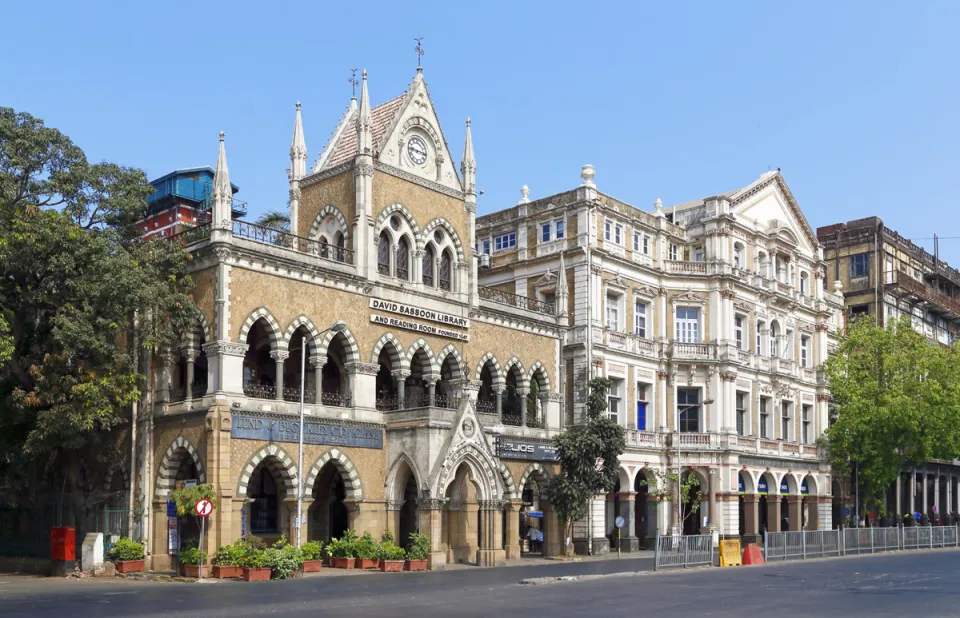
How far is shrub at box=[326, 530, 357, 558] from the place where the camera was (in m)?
37.6

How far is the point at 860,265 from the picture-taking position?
76625 millimetres

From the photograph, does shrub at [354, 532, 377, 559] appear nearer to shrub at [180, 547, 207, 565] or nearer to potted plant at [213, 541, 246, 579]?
potted plant at [213, 541, 246, 579]

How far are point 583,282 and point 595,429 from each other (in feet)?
30.6

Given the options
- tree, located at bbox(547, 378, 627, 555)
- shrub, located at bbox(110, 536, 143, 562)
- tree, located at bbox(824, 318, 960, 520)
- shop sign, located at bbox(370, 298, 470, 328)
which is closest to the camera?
shrub, located at bbox(110, 536, 143, 562)

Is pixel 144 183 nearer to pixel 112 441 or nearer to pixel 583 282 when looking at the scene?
pixel 112 441

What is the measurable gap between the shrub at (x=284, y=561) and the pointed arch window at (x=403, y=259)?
42.3 feet

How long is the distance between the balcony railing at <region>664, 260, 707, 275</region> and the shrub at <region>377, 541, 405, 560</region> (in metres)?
25.1

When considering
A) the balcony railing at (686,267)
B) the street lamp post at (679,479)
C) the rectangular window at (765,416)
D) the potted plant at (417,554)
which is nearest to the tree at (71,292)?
the potted plant at (417,554)

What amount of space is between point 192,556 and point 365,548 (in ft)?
19.7

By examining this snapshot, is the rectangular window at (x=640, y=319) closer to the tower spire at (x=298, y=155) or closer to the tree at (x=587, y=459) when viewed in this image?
the tree at (x=587, y=459)

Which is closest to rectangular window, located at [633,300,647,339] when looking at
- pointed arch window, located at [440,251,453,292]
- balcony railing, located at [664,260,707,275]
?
balcony railing, located at [664,260,707,275]

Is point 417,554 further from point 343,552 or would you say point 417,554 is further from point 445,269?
point 445,269

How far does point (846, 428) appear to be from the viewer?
62156mm

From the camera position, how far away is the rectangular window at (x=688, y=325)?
56.8m
